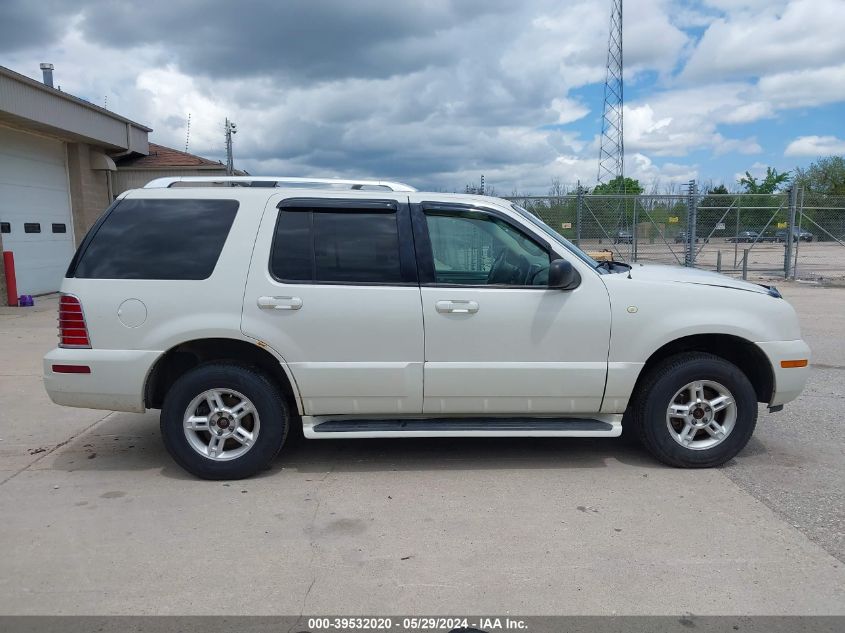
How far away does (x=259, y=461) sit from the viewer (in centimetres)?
457

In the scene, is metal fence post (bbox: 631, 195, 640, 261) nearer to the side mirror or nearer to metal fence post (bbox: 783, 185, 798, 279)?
metal fence post (bbox: 783, 185, 798, 279)

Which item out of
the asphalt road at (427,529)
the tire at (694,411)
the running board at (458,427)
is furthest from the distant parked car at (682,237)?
the running board at (458,427)

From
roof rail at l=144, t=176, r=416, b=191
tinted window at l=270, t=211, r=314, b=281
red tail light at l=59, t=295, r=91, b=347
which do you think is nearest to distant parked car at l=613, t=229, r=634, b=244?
roof rail at l=144, t=176, r=416, b=191

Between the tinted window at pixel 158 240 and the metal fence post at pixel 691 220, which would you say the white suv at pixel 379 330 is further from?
the metal fence post at pixel 691 220

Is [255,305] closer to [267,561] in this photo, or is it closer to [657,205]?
[267,561]

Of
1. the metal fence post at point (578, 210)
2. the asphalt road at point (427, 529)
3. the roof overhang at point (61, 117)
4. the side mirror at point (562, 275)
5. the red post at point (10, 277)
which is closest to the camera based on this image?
the asphalt road at point (427, 529)

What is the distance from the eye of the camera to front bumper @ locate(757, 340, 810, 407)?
4617 mm

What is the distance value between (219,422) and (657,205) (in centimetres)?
1595

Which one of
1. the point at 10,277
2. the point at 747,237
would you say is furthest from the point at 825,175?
the point at 10,277

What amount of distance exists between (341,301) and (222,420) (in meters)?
1.17

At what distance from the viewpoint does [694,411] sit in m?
4.64

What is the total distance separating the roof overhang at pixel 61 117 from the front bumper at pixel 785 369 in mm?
13627

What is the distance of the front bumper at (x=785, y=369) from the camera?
15.1ft
